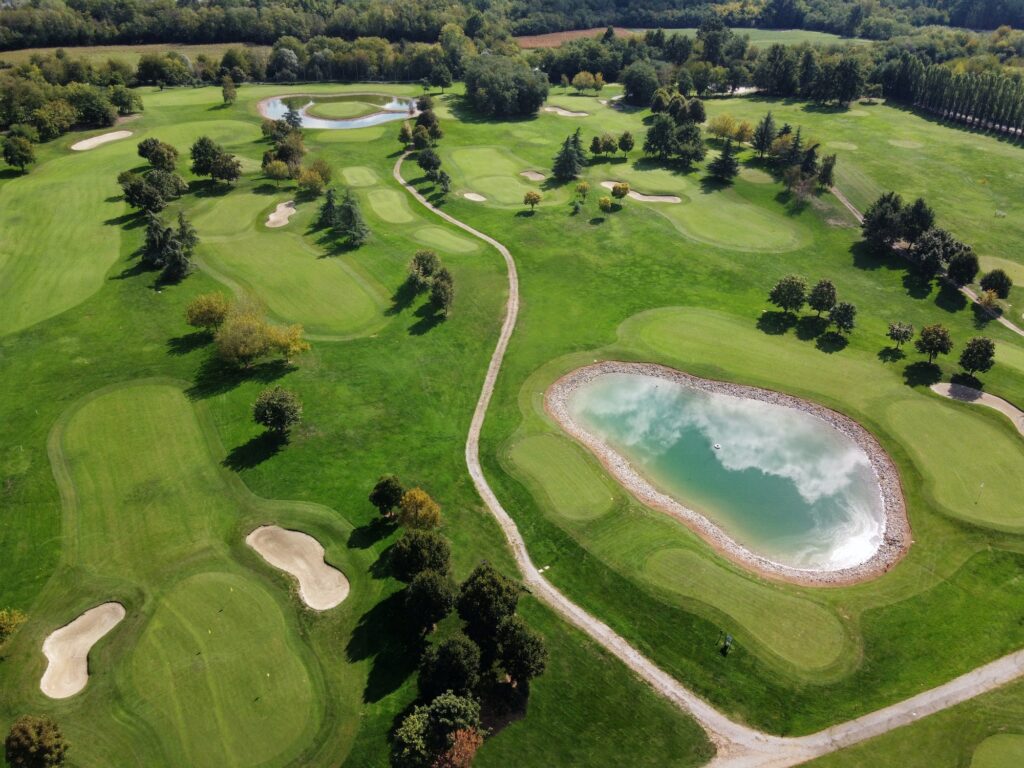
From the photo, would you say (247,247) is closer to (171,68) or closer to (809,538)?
(809,538)

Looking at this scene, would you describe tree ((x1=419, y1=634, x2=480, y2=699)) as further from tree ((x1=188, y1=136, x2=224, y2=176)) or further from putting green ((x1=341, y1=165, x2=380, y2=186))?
tree ((x1=188, y1=136, x2=224, y2=176))

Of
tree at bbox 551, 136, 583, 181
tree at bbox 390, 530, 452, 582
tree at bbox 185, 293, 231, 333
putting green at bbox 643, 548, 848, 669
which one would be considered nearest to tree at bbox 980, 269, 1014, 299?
putting green at bbox 643, 548, 848, 669

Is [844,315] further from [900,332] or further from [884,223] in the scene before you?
[884,223]

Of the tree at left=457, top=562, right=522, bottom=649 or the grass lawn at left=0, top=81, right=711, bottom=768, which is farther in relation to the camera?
the tree at left=457, top=562, right=522, bottom=649

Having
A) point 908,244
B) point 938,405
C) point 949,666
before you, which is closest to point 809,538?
point 949,666

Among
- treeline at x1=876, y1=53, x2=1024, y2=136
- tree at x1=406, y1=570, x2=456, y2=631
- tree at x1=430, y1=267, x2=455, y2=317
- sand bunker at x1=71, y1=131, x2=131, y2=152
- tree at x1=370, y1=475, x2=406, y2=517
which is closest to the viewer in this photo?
tree at x1=406, y1=570, x2=456, y2=631

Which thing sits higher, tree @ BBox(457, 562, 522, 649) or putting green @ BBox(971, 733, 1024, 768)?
tree @ BBox(457, 562, 522, 649)

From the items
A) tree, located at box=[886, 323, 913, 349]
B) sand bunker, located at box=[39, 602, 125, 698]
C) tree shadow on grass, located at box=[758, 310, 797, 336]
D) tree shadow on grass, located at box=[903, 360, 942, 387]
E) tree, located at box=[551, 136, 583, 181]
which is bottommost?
sand bunker, located at box=[39, 602, 125, 698]
